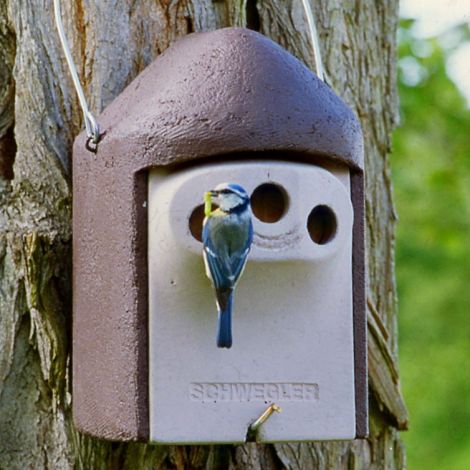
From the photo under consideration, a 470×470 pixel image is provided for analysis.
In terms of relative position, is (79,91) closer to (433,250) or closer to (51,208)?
(51,208)

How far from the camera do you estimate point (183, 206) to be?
8.92ft

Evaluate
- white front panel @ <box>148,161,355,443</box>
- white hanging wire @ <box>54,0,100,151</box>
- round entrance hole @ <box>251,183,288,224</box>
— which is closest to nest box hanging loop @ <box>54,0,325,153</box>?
white hanging wire @ <box>54,0,100,151</box>

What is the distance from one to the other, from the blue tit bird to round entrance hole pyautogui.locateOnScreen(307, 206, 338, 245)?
0.72ft

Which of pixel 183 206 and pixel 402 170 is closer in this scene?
pixel 183 206

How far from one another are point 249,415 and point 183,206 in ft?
1.44

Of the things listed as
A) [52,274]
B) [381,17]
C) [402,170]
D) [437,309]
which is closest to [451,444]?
[437,309]

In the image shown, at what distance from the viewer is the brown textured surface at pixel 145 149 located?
276cm

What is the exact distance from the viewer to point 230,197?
8.63 feet

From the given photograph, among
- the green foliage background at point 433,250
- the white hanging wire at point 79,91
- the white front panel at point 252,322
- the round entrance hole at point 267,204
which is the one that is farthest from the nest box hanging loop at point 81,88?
the green foliage background at point 433,250

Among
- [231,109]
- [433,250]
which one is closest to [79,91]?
[231,109]

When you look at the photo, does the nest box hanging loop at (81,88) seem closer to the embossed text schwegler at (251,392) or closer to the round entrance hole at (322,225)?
the round entrance hole at (322,225)

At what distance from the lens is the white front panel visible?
273cm

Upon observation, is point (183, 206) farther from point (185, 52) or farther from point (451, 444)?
point (451, 444)

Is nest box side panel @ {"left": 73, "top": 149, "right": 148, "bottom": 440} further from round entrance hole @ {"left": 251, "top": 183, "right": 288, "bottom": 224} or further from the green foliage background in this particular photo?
the green foliage background
